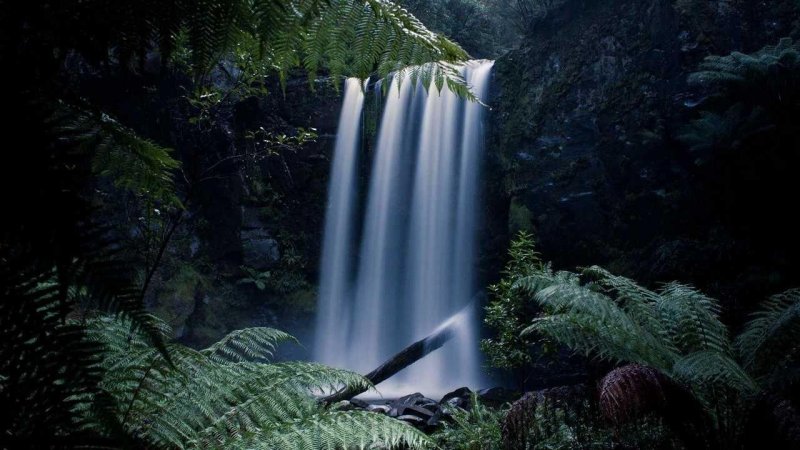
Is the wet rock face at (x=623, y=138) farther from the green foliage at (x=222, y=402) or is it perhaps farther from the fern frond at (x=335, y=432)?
the green foliage at (x=222, y=402)

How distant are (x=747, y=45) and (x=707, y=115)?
4.69 feet

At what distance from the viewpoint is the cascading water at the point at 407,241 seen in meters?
8.10

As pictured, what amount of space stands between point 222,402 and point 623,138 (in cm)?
623

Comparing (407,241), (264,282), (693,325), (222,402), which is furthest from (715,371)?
(264,282)

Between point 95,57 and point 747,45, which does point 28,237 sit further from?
point 747,45

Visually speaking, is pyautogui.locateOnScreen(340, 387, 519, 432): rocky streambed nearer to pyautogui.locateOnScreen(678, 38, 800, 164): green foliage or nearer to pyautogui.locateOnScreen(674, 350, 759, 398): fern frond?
pyautogui.locateOnScreen(674, 350, 759, 398): fern frond

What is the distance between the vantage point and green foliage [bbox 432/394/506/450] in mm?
3572

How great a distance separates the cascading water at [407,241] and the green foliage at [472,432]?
3.14 m

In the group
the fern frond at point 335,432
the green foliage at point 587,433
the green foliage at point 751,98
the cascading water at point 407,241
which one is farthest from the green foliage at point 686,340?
the cascading water at point 407,241

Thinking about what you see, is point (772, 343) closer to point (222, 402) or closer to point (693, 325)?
point (693, 325)

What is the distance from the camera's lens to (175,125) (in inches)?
321

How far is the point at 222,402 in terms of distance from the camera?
175 centimetres

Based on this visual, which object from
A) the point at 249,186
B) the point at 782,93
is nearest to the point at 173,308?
the point at 249,186

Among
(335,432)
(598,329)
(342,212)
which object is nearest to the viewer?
(335,432)
